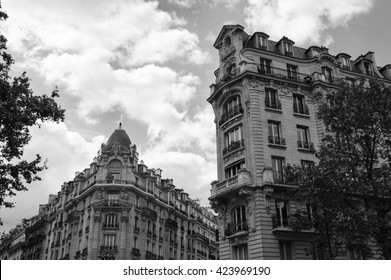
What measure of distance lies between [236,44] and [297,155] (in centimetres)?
1089

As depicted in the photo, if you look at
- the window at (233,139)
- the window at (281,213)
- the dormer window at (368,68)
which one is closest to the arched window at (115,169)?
the window at (233,139)

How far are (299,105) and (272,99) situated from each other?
246cm

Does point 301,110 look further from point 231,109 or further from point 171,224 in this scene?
point 171,224

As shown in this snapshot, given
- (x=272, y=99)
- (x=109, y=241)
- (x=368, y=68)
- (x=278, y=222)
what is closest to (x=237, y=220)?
(x=278, y=222)

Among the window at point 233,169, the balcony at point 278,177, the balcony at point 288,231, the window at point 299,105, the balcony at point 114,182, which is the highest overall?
the balcony at point 114,182

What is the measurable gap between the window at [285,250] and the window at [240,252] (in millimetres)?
2385

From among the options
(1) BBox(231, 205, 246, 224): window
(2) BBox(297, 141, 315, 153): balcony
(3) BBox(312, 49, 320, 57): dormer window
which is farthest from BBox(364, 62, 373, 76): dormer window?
(1) BBox(231, 205, 246, 224): window

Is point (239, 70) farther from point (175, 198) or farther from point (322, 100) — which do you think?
point (175, 198)

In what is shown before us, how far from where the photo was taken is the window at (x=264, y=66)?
3142cm

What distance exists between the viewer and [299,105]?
1238 inches

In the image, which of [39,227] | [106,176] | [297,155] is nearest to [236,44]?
[297,155]

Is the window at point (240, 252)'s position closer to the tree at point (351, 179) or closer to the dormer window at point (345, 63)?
the tree at point (351, 179)

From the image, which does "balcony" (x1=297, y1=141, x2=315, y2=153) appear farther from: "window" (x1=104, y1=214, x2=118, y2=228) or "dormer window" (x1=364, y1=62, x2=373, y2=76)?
"window" (x1=104, y1=214, x2=118, y2=228)

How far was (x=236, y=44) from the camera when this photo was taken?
109 ft
